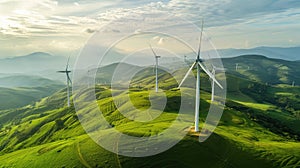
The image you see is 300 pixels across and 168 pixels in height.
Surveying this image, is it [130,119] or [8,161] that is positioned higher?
[130,119]

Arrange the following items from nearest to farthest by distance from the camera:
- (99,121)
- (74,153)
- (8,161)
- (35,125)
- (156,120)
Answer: (74,153), (8,161), (156,120), (99,121), (35,125)

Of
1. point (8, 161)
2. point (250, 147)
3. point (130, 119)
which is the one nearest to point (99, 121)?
point (130, 119)

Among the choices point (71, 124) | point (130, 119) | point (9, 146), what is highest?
point (130, 119)

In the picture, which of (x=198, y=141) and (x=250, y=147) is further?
(x=250, y=147)

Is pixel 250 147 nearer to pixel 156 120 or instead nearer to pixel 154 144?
pixel 154 144

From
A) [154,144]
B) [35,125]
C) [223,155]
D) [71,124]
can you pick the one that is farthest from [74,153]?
[35,125]

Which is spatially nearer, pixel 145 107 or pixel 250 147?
pixel 250 147

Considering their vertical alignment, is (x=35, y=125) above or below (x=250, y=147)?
below

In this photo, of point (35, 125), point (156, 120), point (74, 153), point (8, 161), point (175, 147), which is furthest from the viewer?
point (35, 125)

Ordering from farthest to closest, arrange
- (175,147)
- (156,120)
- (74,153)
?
(156,120) < (74,153) < (175,147)

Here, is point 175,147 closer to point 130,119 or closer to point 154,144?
point 154,144
